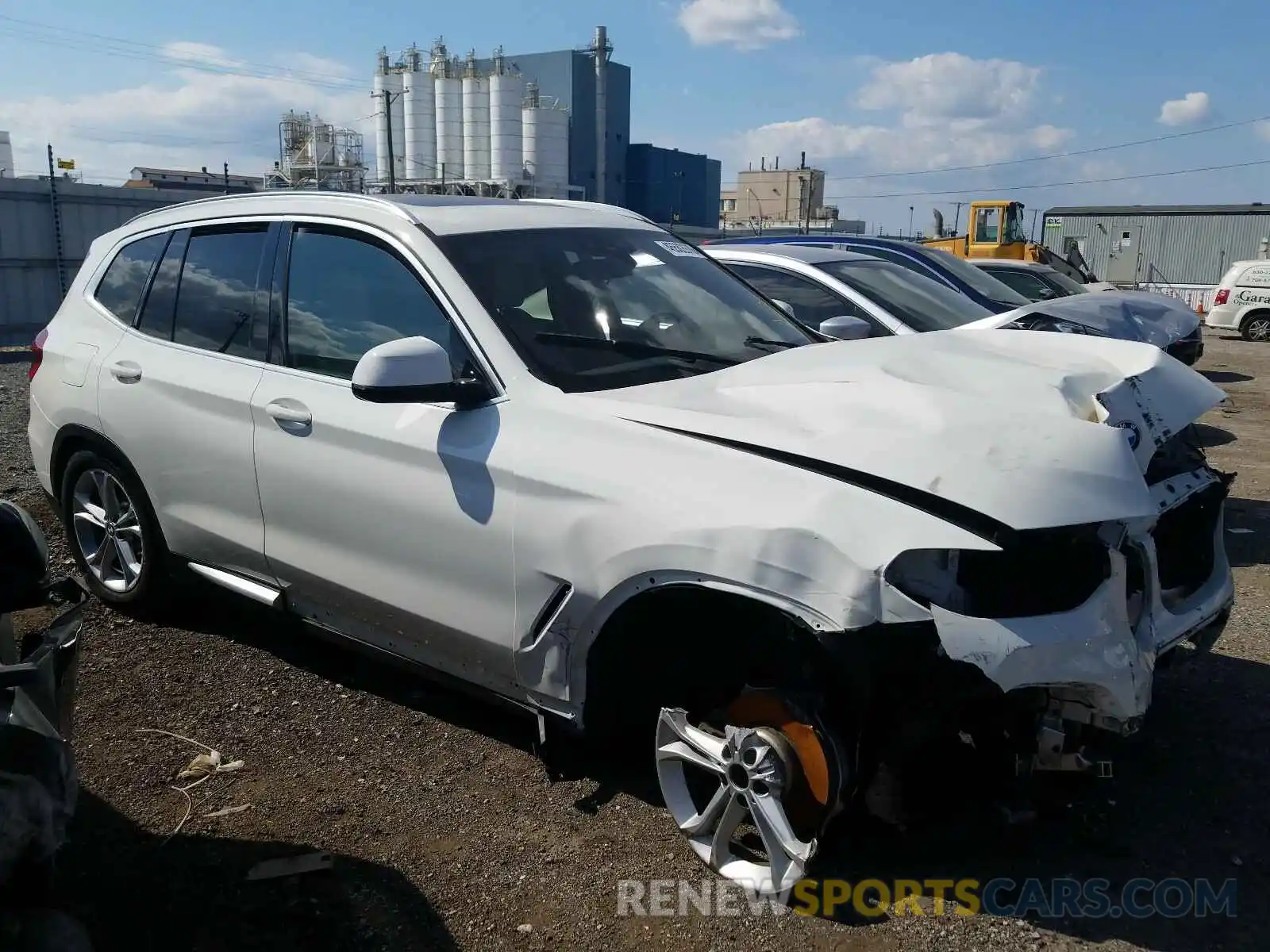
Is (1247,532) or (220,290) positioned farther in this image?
(1247,532)

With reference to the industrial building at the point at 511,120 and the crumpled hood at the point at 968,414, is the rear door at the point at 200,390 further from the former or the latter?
the industrial building at the point at 511,120

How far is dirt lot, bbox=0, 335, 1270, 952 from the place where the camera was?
2738 millimetres

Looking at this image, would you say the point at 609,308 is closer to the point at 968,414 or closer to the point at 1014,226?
the point at 968,414

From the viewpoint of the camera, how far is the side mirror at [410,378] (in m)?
3.01

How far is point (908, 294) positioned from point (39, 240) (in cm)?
1465

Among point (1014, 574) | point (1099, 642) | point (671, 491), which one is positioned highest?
point (671, 491)

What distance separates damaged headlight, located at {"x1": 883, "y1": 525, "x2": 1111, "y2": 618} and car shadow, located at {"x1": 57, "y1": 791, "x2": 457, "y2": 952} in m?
1.52

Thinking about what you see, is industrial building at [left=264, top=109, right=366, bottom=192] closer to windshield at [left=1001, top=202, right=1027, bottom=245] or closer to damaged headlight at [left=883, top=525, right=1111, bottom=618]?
windshield at [left=1001, top=202, right=1027, bottom=245]

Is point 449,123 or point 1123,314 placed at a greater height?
point 449,123

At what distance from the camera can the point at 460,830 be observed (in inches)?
126

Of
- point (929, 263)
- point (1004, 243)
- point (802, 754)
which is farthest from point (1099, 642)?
point (1004, 243)

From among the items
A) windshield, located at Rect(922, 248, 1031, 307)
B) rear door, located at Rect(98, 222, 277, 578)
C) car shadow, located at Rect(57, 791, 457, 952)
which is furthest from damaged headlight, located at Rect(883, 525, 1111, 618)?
windshield, located at Rect(922, 248, 1031, 307)

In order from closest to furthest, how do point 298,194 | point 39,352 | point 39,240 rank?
point 298,194 → point 39,352 → point 39,240

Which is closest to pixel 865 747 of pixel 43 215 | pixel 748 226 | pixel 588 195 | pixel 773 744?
pixel 773 744
